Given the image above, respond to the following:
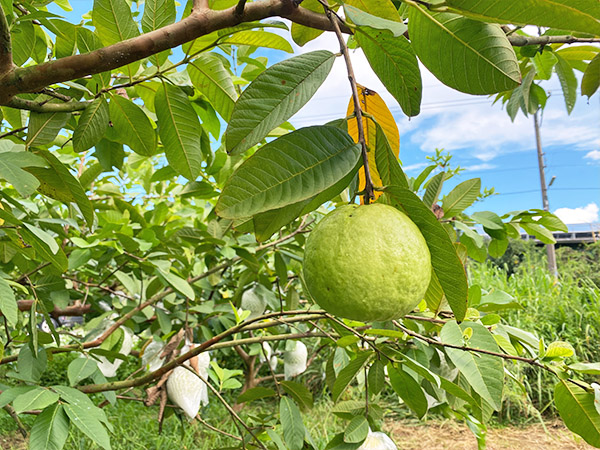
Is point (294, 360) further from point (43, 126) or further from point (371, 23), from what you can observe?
point (371, 23)

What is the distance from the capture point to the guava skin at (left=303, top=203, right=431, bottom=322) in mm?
463

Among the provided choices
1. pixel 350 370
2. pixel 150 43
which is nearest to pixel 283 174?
pixel 150 43

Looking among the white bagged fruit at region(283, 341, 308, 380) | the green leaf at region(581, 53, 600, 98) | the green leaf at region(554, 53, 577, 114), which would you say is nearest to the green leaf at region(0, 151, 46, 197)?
the green leaf at region(581, 53, 600, 98)

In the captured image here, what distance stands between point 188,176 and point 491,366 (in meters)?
0.64

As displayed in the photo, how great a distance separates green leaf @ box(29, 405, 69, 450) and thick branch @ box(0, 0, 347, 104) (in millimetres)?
709

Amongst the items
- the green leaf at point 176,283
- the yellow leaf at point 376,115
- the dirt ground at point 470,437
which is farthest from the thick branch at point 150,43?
the dirt ground at point 470,437

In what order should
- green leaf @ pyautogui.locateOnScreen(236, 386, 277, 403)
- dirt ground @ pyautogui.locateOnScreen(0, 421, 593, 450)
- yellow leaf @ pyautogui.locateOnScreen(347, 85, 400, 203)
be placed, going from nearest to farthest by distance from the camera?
yellow leaf @ pyautogui.locateOnScreen(347, 85, 400, 203), green leaf @ pyautogui.locateOnScreen(236, 386, 277, 403), dirt ground @ pyautogui.locateOnScreen(0, 421, 593, 450)

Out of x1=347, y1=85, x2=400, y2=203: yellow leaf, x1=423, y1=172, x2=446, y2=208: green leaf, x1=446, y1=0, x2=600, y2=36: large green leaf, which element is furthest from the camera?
x1=423, y1=172, x2=446, y2=208: green leaf

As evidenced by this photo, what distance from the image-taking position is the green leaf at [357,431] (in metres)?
1.13

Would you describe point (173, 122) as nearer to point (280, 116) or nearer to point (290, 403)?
point (280, 116)

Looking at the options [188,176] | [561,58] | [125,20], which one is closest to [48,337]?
[188,176]

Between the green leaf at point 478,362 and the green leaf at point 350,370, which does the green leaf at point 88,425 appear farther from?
the green leaf at point 478,362

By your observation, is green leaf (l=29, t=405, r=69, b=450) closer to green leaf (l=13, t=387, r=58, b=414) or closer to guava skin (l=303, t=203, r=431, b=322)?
green leaf (l=13, t=387, r=58, b=414)

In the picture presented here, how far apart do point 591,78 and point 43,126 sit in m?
1.12
